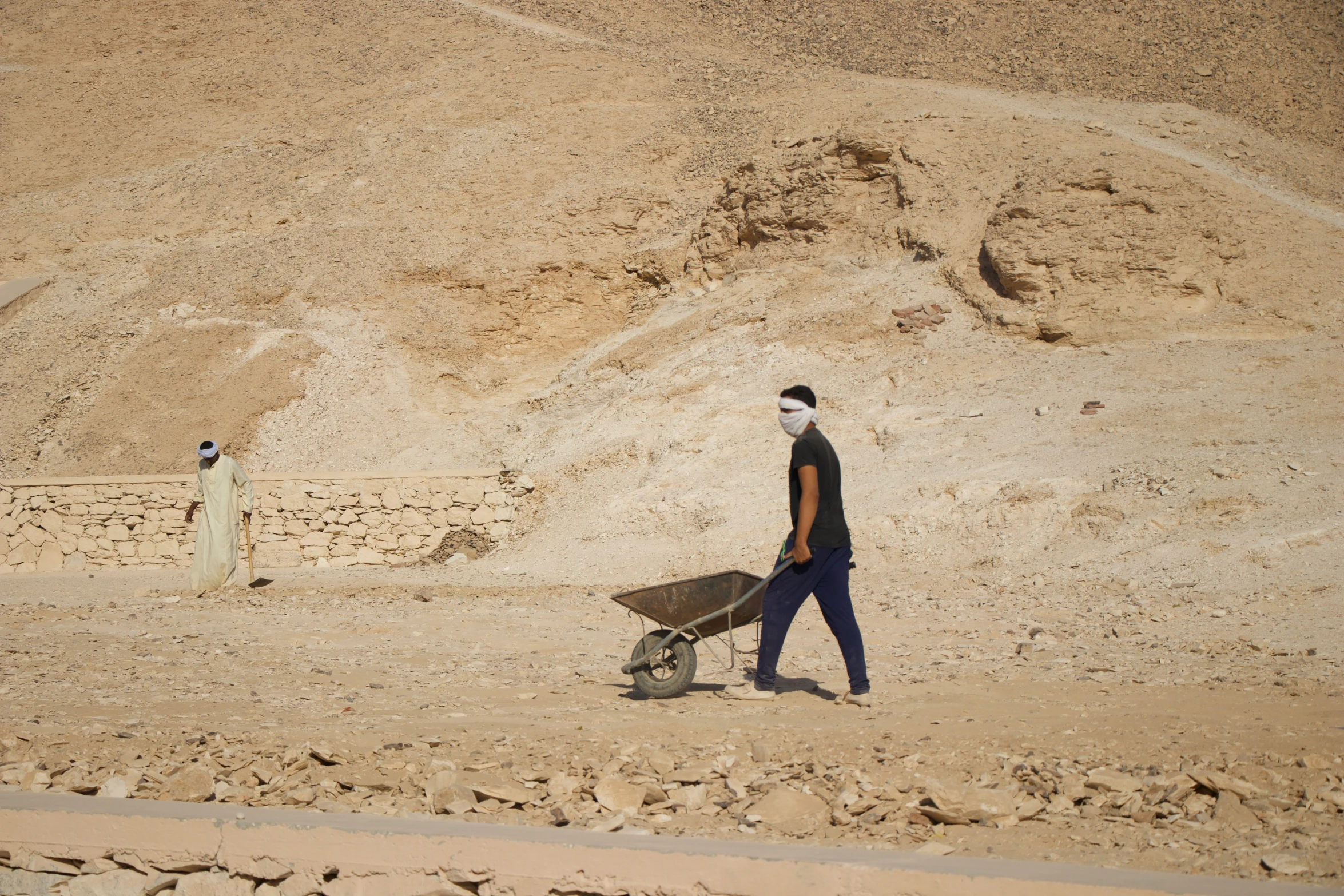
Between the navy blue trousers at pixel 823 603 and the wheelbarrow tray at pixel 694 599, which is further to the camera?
the wheelbarrow tray at pixel 694 599

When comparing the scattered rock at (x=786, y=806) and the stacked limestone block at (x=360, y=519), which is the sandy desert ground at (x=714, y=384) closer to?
the scattered rock at (x=786, y=806)

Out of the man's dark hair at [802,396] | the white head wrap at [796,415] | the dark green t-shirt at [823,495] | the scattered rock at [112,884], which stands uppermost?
the man's dark hair at [802,396]

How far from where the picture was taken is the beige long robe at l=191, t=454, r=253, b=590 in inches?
401

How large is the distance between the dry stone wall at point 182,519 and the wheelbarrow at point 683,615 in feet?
25.5

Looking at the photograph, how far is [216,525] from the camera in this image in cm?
1020

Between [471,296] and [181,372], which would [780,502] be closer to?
[471,296]

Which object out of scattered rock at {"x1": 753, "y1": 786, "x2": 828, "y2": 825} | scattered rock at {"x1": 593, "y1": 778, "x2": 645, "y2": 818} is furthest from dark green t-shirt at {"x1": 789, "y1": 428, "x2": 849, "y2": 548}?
scattered rock at {"x1": 593, "y1": 778, "x2": 645, "y2": 818}

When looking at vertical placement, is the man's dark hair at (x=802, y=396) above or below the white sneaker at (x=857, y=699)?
above

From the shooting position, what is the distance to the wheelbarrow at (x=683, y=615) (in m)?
5.34

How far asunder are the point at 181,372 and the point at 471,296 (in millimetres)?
5098

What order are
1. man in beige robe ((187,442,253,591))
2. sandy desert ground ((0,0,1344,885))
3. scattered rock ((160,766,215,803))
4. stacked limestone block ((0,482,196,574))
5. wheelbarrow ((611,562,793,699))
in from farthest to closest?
stacked limestone block ((0,482,196,574)), man in beige robe ((187,442,253,591)), wheelbarrow ((611,562,793,699)), sandy desert ground ((0,0,1344,885)), scattered rock ((160,766,215,803))

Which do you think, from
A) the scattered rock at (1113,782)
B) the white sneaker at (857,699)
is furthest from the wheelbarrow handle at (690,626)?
the scattered rock at (1113,782)

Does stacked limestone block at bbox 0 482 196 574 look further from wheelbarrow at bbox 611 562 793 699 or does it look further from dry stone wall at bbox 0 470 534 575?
wheelbarrow at bbox 611 562 793 699

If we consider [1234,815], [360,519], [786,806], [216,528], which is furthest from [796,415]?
[360,519]
